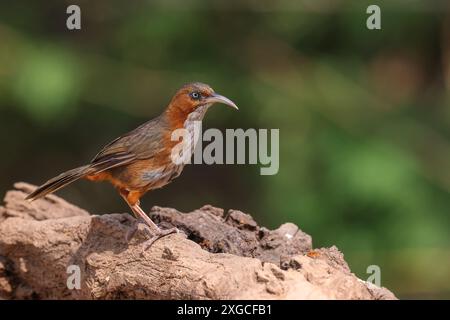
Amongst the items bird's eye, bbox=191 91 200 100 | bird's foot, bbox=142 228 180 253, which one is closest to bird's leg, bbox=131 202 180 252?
bird's foot, bbox=142 228 180 253

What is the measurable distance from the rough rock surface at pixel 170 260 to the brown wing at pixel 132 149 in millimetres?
302

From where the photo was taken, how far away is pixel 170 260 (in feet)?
12.8

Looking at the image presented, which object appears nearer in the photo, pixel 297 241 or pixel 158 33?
pixel 297 241

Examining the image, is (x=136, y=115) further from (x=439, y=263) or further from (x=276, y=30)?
(x=439, y=263)

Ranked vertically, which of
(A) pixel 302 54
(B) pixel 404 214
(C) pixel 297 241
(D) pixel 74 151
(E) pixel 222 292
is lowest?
(E) pixel 222 292

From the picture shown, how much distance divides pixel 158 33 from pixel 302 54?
4.62ft

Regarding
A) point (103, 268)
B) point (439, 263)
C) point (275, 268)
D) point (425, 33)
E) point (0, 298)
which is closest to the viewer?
point (275, 268)

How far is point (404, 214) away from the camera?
7273mm

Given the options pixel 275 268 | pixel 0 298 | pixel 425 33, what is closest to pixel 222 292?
pixel 275 268

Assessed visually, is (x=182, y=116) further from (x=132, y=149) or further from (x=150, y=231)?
(x=150, y=231)

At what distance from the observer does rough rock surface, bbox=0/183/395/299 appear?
3.54 m

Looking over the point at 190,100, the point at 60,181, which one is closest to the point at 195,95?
the point at 190,100

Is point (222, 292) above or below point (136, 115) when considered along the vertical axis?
below

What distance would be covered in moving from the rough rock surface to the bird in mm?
196
